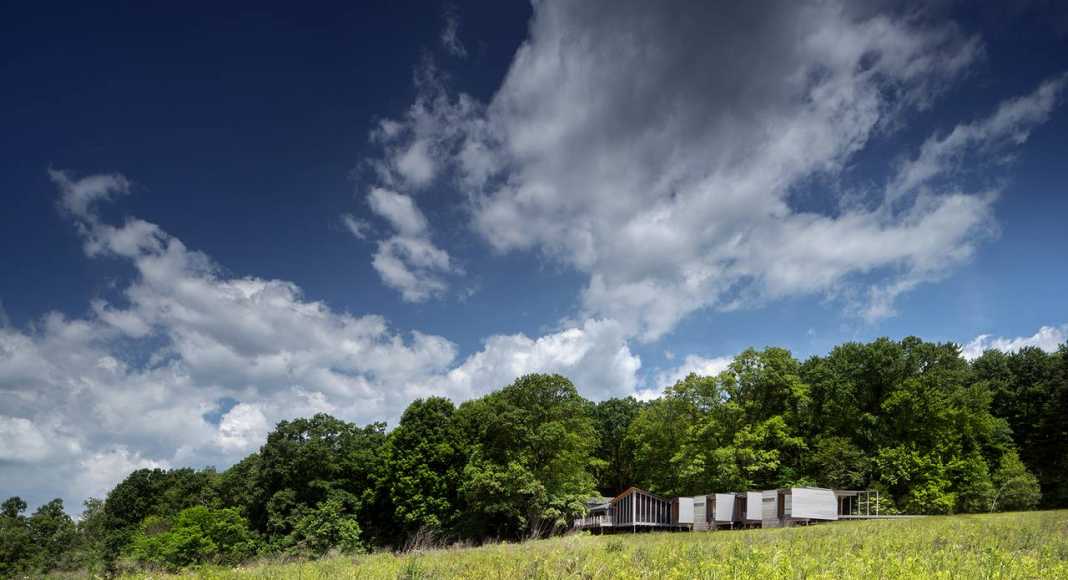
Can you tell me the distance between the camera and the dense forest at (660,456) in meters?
51.9

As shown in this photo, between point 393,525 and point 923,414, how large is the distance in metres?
48.1

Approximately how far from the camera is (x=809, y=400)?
58.9 meters

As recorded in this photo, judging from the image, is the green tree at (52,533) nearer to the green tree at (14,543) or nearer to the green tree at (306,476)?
the green tree at (14,543)

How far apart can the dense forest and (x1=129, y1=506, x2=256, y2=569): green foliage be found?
0.53 feet

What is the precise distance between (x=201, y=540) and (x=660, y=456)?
143 feet

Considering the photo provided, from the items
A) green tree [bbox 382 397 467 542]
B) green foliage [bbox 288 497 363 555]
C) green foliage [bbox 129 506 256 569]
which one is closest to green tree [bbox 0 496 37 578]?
green foliage [bbox 129 506 256 569]

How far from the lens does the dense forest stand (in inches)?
2042

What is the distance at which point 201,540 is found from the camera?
5253 centimetres

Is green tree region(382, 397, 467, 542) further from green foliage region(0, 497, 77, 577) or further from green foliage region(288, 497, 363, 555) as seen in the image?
green foliage region(0, 497, 77, 577)

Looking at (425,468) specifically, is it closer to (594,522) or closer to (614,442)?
(594,522)

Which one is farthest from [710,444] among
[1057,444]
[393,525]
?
[1057,444]

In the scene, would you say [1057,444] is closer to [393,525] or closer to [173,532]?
[393,525]

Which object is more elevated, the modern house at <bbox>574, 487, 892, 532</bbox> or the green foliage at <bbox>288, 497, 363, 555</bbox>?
the modern house at <bbox>574, 487, 892, 532</bbox>

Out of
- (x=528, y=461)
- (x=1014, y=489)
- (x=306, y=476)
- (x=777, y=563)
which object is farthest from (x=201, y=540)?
(x=1014, y=489)
